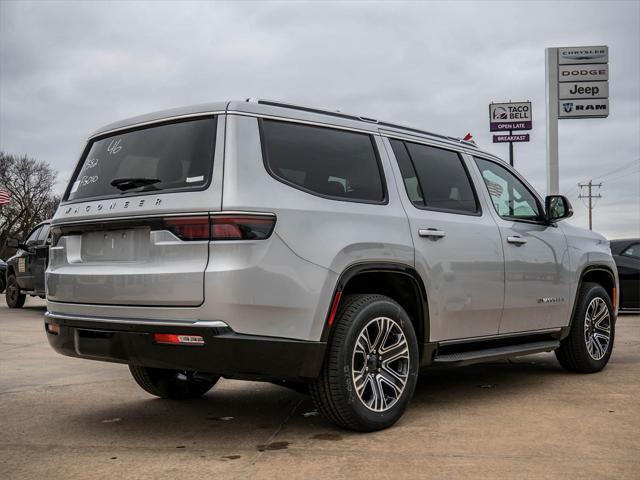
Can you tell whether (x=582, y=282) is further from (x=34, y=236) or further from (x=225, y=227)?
(x=34, y=236)

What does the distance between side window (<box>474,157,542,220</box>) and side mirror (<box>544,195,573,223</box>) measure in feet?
0.28

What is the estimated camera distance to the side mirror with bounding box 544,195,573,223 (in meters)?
6.48

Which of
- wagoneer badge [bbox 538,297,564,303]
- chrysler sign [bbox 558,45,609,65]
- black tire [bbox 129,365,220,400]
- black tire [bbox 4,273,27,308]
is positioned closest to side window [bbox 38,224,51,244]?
black tire [bbox 4,273,27,308]

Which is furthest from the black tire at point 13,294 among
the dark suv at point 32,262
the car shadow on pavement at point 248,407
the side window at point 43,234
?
the car shadow on pavement at point 248,407

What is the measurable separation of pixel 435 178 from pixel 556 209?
163 cm

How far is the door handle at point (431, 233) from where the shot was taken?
495 cm

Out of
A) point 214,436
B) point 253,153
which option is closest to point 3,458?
point 214,436

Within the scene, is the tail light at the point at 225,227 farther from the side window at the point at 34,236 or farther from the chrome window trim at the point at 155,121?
the side window at the point at 34,236

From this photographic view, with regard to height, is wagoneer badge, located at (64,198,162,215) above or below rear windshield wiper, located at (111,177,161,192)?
below

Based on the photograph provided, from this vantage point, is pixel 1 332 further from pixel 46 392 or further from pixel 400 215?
pixel 400 215

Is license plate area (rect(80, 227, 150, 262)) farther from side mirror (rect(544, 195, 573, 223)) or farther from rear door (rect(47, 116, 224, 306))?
side mirror (rect(544, 195, 573, 223))

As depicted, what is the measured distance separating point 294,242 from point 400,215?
1022mm

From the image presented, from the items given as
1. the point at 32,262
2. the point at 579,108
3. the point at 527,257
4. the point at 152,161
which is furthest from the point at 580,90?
the point at 152,161

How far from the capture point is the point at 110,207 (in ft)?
14.4
